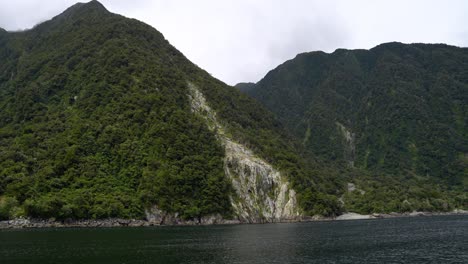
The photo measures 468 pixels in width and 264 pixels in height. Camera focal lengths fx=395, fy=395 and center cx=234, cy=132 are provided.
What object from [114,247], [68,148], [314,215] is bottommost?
[314,215]

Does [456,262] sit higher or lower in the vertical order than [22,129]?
lower

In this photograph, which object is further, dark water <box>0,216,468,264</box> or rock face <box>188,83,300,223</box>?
rock face <box>188,83,300,223</box>

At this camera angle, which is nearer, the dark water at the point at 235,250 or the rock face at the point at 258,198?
the dark water at the point at 235,250

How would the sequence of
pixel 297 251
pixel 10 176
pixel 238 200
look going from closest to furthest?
pixel 297 251 < pixel 10 176 < pixel 238 200

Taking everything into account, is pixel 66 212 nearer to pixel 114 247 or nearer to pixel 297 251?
pixel 114 247

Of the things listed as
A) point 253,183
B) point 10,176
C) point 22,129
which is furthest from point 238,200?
point 22,129

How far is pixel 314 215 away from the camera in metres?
193

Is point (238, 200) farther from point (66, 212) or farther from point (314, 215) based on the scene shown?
point (66, 212)

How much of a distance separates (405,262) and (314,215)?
133202 millimetres

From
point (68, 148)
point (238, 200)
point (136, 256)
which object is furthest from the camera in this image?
point (238, 200)

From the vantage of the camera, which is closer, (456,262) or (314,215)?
(456,262)

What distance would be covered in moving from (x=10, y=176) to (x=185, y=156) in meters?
73.8

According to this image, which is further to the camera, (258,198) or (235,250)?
(258,198)

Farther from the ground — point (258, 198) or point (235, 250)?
point (235, 250)
